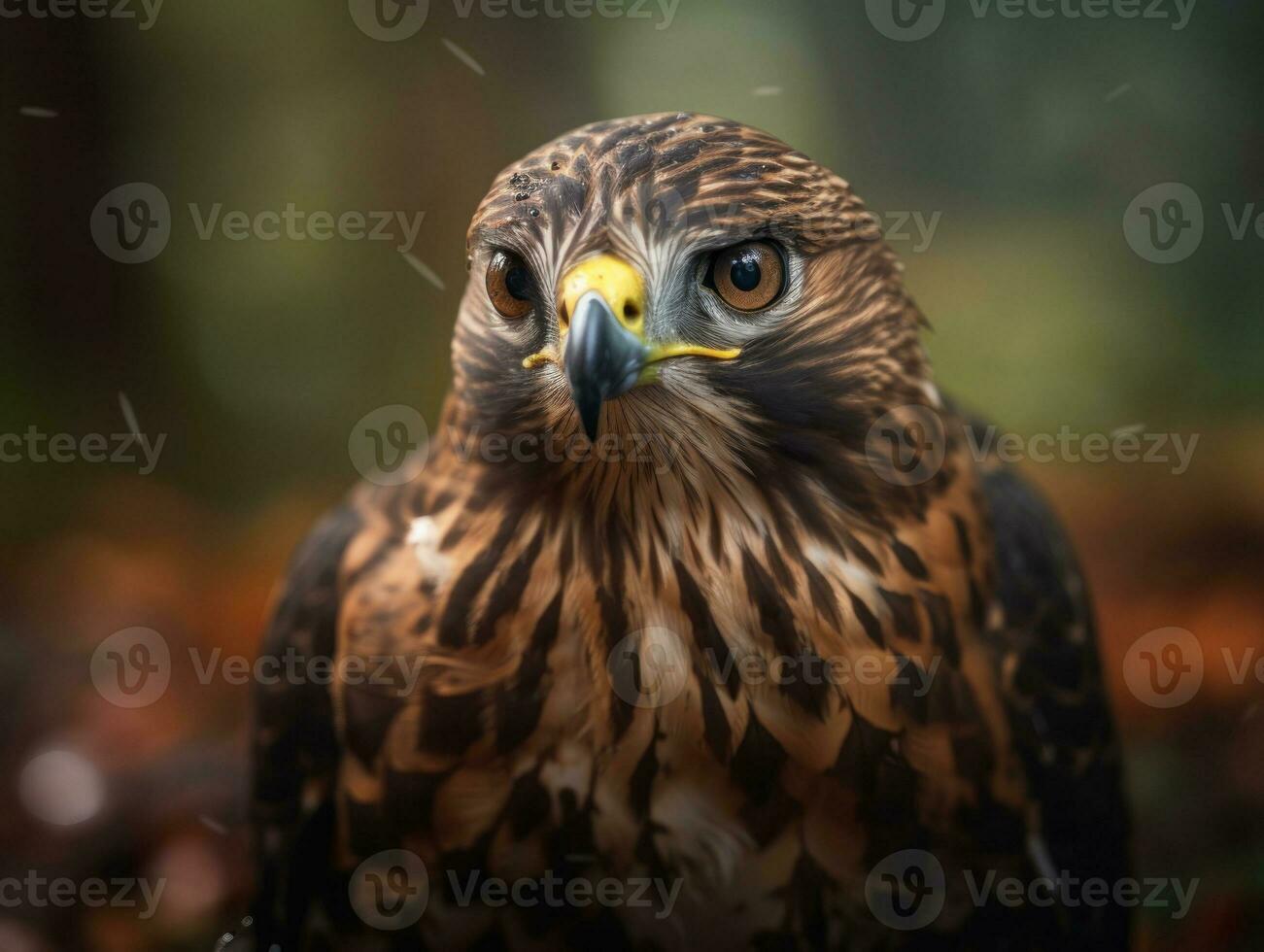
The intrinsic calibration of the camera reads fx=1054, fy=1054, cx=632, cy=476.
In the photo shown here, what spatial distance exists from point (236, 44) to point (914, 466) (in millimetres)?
2155

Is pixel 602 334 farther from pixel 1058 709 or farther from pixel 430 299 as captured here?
pixel 430 299

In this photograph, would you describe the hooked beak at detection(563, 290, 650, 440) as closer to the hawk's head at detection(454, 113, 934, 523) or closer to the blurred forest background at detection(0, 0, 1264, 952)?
the hawk's head at detection(454, 113, 934, 523)

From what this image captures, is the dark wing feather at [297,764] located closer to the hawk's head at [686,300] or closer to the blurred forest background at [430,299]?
the hawk's head at [686,300]

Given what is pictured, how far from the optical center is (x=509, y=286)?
1274mm

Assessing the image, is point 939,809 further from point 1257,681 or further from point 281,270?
point 281,270

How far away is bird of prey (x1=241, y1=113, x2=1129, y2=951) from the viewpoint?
48.9 inches

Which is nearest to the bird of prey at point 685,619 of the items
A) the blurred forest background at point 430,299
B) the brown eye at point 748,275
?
the brown eye at point 748,275

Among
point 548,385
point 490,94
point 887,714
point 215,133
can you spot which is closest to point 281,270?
point 215,133

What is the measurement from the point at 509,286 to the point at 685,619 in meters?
0.49

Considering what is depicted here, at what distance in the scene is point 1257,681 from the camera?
2543 mm

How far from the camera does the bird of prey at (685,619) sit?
1241 millimetres

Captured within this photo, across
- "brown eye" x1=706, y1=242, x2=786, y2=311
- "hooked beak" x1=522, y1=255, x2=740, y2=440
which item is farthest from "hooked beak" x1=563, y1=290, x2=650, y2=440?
"brown eye" x1=706, y1=242, x2=786, y2=311

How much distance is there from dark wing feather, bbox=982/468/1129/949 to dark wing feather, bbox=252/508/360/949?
109 cm

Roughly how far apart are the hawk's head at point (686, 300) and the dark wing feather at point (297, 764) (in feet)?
1.85
